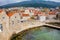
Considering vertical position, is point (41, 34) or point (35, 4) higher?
point (35, 4)

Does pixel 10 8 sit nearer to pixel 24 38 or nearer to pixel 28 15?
pixel 28 15

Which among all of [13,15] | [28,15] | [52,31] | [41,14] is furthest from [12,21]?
[52,31]

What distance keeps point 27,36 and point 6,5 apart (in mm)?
690

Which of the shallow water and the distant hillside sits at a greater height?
A: the distant hillside

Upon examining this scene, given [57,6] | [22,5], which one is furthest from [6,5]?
[57,6]

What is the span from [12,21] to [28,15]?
1.02ft

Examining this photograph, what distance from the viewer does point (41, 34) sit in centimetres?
329

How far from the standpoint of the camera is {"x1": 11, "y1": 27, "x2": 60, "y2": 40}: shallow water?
3229mm

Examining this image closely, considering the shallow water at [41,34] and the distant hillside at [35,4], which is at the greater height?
the distant hillside at [35,4]

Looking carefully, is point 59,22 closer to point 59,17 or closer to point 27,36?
point 59,17

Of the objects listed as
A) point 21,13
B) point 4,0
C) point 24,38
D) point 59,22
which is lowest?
point 24,38

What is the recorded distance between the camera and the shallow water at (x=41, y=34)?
3.23 m

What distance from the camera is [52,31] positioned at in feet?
10.8

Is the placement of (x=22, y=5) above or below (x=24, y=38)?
above
